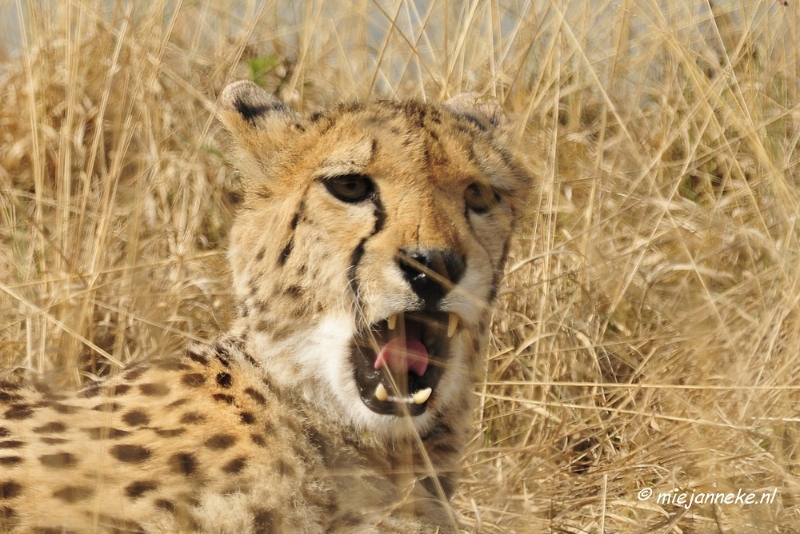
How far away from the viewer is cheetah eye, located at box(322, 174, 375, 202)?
8.63 ft

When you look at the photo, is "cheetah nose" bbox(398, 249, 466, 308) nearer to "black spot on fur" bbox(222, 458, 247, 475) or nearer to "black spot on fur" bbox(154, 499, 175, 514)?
"black spot on fur" bbox(222, 458, 247, 475)

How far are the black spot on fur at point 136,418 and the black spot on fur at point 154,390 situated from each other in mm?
58

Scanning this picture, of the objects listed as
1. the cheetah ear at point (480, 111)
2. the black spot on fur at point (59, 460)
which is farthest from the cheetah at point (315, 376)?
the cheetah ear at point (480, 111)

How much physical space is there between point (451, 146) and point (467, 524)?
41.3 inches

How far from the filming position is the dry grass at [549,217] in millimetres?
3199

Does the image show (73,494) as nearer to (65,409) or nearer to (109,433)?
(109,433)

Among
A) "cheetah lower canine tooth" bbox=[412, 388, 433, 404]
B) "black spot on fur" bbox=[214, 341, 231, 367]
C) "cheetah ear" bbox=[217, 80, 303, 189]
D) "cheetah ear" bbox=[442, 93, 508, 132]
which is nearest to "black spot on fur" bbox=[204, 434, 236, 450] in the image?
"black spot on fur" bbox=[214, 341, 231, 367]

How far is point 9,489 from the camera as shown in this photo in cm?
237

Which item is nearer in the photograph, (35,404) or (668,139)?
(35,404)

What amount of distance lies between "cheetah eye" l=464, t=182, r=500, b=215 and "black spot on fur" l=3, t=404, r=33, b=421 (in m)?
1.14

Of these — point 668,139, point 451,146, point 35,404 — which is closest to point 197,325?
point 35,404

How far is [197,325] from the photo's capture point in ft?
13.4

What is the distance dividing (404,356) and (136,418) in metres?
0.62

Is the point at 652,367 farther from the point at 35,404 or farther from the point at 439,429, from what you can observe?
the point at 35,404
